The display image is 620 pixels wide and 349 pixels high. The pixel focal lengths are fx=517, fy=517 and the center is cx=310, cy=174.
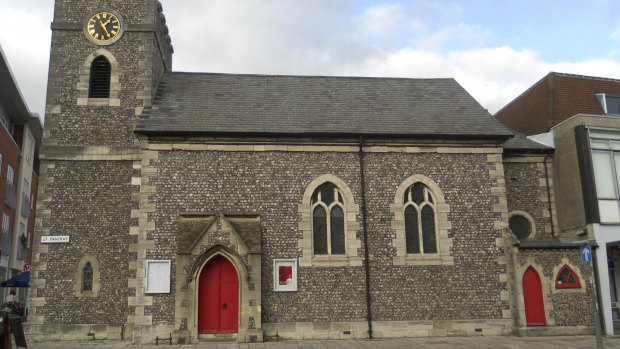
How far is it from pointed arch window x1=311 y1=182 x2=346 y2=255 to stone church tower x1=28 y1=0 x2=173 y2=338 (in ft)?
19.2

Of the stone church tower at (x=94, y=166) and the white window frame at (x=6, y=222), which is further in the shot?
the white window frame at (x=6, y=222)

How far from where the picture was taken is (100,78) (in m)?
19.1

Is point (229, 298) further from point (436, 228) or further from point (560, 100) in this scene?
point (560, 100)

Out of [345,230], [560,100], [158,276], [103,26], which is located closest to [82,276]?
[158,276]

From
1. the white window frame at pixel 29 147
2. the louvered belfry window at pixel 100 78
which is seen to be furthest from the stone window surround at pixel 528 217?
the white window frame at pixel 29 147

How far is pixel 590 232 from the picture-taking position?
18.7 m

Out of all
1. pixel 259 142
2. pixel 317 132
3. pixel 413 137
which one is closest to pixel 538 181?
pixel 413 137

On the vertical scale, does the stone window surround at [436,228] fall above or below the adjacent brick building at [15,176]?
below

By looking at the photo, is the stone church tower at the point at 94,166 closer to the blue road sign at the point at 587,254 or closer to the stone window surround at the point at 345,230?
the stone window surround at the point at 345,230

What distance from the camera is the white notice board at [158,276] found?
16422 mm

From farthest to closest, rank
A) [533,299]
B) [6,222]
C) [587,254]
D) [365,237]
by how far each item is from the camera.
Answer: [6,222]
[365,237]
[533,299]
[587,254]

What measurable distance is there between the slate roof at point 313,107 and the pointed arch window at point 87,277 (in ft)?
15.9

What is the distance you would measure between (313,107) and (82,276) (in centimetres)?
1012

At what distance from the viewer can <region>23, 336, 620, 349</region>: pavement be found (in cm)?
1494
